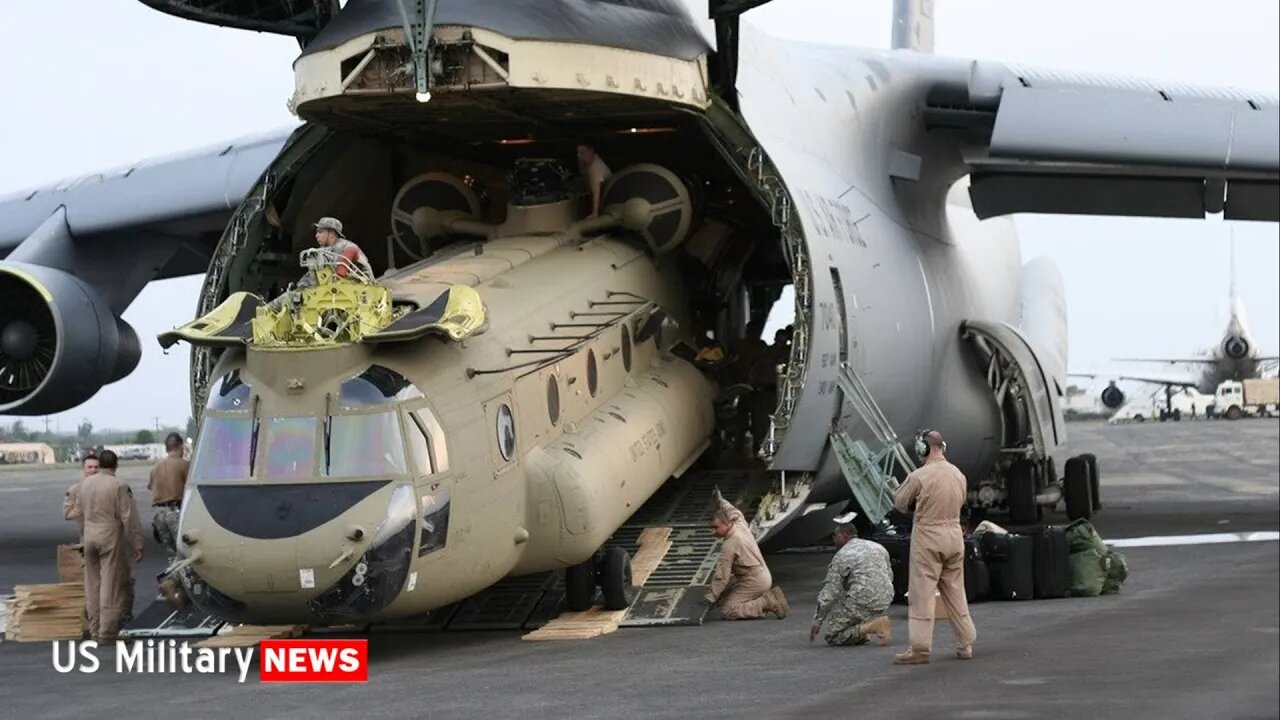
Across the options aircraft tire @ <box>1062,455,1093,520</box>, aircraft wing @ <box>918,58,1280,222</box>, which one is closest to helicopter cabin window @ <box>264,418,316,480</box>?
aircraft wing @ <box>918,58,1280,222</box>

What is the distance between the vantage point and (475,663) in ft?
43.6

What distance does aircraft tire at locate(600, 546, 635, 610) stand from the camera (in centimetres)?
1533

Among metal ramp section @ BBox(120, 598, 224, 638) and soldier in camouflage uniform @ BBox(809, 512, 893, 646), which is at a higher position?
soldier in camouflage uniform @ BBox(809, 512, 893, 646)

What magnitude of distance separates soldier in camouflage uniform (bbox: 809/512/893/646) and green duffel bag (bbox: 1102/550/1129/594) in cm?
340

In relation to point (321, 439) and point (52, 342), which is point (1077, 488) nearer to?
point (52, 342)

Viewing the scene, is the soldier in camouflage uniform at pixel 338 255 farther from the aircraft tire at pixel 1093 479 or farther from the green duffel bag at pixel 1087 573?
the aircraft tire at pixel 1093 479

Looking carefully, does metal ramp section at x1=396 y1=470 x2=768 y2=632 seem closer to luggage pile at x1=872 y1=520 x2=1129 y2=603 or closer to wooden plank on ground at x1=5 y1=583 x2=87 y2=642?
luggage pile at x1=872 y1=520 x2=1129 y2=603

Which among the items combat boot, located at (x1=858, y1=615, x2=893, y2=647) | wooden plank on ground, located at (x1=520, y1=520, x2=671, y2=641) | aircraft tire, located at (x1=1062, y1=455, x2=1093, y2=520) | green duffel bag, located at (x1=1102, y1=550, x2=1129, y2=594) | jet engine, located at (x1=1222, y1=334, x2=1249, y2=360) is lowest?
jet engine, located at (x1=1222, y1=334, x2=1249, y2=360)

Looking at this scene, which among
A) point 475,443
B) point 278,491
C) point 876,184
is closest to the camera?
point 278,491

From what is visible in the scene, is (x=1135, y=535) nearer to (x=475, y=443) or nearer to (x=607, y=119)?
(x=607, y=119)

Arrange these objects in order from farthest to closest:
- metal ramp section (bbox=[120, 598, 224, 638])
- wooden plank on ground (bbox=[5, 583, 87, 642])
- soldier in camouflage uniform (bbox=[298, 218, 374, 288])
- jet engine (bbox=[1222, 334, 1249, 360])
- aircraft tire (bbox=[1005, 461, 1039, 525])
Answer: jet engine (bbox=[1222, 334, 1249, 360]) < aircraft tire (bbox=[1005, 461, 1039, 525]) < wooden plank on ground (bbox=[5, 583, 87, 642]) < metal ramp section (bbox=[120, 598, 224, 638]) < soldier in camouflage uniform (bbox=[298, 218, 374, 288])

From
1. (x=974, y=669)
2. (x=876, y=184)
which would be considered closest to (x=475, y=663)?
(x=974, y=669)

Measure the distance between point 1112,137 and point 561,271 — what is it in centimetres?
770

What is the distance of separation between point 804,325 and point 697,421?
5.84ft
